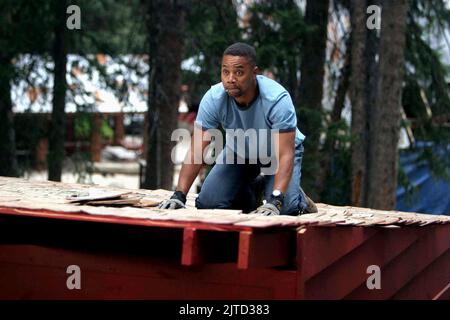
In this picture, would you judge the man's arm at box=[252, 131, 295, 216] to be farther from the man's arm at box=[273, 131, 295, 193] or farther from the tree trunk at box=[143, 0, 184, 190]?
the tree trunk at box=[143, 0, 184, 190]

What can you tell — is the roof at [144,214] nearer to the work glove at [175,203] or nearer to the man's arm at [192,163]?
the work glove at [175,203]

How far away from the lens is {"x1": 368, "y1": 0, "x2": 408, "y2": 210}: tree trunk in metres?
11.0

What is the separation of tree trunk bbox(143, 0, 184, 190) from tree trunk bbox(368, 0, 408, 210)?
2838 millimetres

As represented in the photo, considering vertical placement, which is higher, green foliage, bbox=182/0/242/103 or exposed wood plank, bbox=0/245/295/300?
green foliage, bbox=182/0/242/103

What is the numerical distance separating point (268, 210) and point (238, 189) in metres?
0.98

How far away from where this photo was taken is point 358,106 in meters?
11.7

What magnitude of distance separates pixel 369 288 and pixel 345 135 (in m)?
5.34

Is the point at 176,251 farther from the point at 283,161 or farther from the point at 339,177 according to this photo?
the point at 339,177

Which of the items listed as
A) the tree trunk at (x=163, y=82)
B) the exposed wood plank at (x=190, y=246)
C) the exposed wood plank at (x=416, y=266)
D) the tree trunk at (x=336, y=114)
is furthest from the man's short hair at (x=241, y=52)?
the tree trunk at (x=163, y=82)

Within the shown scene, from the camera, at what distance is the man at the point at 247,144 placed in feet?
18.8

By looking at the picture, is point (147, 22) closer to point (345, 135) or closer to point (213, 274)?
point (345, 135)

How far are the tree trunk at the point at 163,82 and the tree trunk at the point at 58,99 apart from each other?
1.32m

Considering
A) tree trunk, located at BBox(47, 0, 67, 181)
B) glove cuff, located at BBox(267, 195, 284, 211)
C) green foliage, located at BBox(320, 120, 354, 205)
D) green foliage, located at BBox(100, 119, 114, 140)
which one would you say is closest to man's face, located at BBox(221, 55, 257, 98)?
glove cuff, located at BBox(267, 195, 284, 211)

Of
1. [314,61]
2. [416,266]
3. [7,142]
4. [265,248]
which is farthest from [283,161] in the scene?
[7,142]
